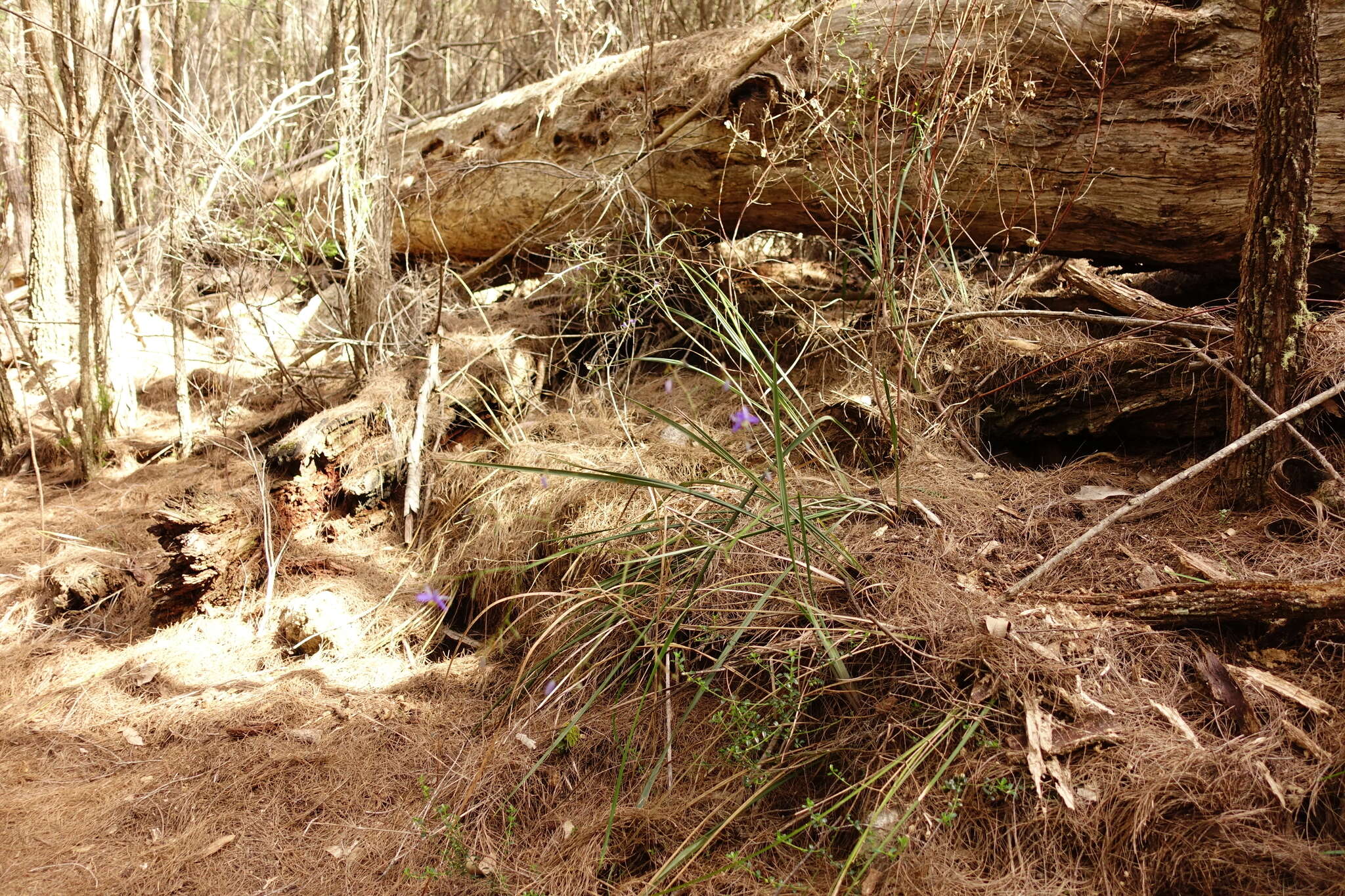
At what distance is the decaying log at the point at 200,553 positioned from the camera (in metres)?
3.49

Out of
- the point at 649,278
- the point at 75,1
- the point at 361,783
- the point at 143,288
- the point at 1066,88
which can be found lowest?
the point at 361,783

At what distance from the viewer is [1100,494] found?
9.31ft

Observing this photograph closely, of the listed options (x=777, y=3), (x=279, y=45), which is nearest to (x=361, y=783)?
(x=777, y=3)

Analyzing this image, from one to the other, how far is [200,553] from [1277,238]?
394cm

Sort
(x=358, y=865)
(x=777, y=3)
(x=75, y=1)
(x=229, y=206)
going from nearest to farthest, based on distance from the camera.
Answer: (x=358, y=865)
(x=75, y=1)
(x=229, y=206)
(x=777, y=3)

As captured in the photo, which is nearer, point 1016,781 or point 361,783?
point 1016,781

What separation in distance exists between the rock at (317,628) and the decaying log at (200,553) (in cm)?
36

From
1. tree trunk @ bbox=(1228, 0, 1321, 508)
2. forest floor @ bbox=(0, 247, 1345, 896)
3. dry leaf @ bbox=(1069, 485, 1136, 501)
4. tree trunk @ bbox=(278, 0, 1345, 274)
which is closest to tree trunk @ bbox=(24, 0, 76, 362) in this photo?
tree trunk @ bbox=(278, 0, 1345, 274)

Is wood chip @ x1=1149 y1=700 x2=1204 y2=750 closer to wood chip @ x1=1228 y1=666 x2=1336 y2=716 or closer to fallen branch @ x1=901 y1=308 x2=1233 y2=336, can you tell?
wood chip @ x1=1228 y1=666 x2=1336 y2=716

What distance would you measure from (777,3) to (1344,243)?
13.5ft

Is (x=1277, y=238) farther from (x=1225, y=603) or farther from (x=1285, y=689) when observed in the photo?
(x=1285, y=689)

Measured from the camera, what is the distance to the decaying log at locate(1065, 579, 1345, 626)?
78.7 inches

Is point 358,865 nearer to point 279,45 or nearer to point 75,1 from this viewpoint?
point 75,1

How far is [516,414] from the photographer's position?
4250mm
